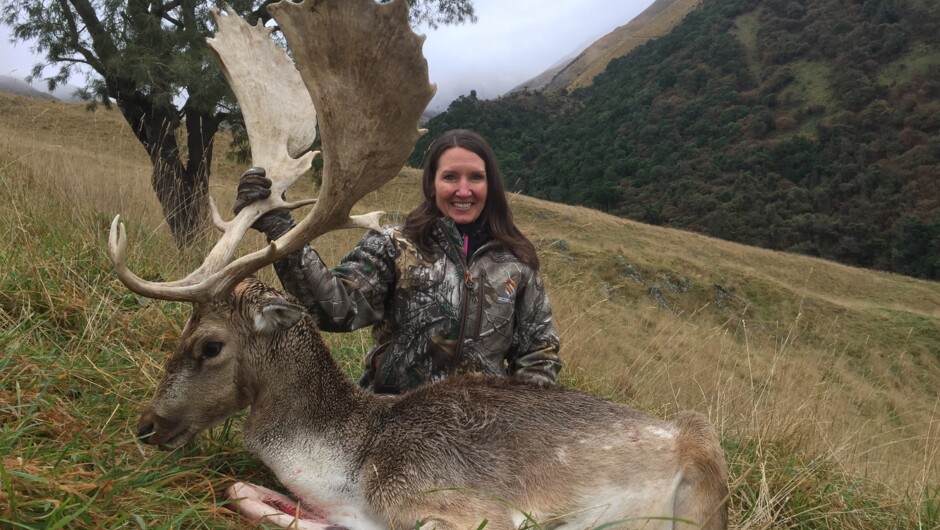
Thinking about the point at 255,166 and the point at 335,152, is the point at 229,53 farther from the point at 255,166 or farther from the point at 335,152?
the point at 335,152

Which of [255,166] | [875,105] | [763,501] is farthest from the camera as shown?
[875,105]

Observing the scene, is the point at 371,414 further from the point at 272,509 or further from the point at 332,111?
the point at 332,111

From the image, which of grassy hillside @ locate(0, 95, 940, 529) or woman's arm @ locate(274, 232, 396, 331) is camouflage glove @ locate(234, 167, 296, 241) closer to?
woman's arm @ locate(274, 232, 396, 331)

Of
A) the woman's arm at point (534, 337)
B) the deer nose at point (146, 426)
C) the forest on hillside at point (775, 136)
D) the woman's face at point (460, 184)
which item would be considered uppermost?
the woman's face at point (460, 184)

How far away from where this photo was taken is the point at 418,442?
2881mm

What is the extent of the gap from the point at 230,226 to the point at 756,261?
39321 millimetres

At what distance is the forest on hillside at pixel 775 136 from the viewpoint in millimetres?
73625

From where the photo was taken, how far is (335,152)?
3014 mm

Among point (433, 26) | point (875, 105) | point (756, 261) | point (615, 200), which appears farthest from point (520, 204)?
point (875, 105)

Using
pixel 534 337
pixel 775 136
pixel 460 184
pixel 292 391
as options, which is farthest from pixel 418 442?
pixel 775 136

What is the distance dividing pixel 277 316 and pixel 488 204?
1756 millimetres

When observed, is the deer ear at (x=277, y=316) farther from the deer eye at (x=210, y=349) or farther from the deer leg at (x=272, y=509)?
the deer leg at (x=272, y=509)

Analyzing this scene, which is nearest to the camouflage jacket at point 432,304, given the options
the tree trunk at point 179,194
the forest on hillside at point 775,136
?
the tree trunk at point 179,194

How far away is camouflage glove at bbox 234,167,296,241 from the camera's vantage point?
315cm
